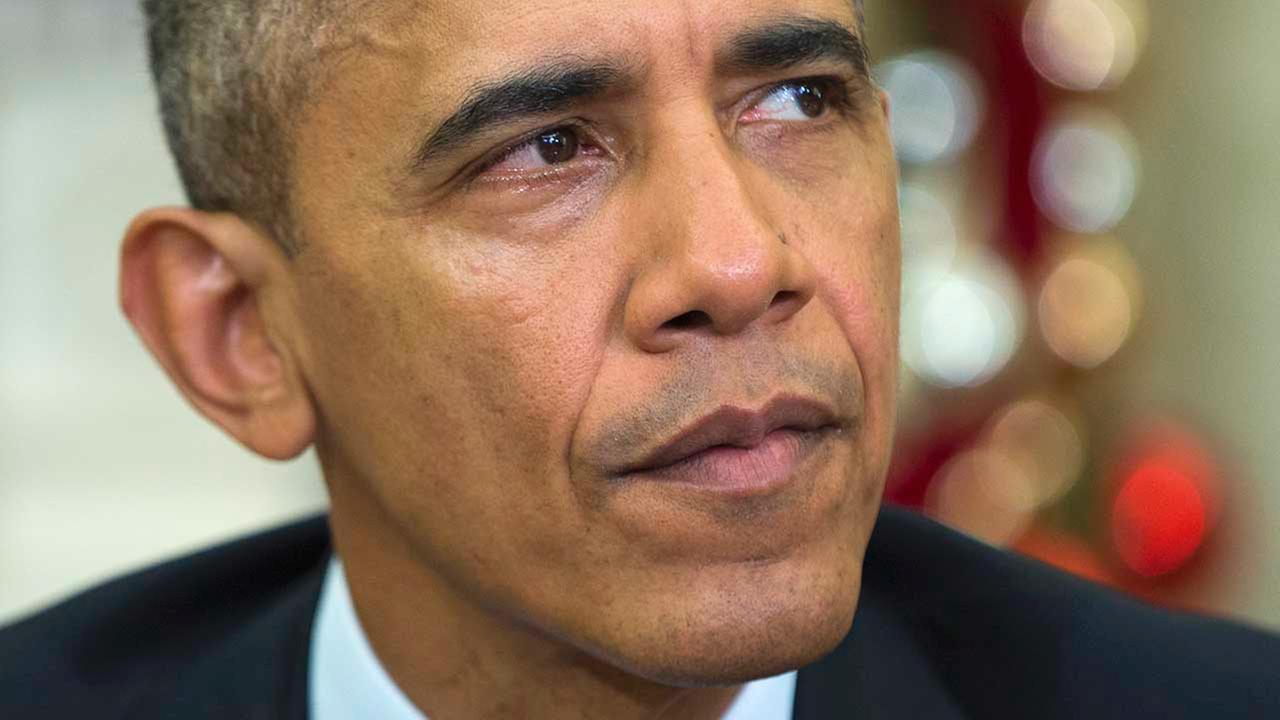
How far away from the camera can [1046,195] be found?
3432mm

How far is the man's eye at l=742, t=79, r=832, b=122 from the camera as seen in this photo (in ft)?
6.03

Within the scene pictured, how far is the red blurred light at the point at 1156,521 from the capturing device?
341 cm

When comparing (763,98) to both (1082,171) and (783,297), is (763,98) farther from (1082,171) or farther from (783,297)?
(1082,171)

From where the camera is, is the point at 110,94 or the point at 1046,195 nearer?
the point at 1046,195

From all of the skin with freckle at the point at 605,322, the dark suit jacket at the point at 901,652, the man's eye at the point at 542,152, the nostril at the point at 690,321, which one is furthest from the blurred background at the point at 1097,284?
the nostril at the point at 690,321

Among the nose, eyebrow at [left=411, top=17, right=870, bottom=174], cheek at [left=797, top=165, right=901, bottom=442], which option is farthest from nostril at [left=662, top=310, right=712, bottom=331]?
eyebrow at [left=411, top=17, right=870, bottom=174]

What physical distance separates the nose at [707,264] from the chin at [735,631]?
0.26 metres

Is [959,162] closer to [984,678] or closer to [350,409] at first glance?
[984,678]

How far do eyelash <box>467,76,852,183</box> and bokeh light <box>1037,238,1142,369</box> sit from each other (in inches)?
63.4

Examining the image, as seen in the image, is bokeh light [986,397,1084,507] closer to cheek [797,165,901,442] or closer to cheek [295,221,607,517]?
cheek [797,165,901,442]

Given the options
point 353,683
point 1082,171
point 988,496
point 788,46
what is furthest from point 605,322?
point 1082,171

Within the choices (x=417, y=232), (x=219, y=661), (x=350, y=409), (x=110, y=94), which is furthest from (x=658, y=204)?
(x=110, y=94)

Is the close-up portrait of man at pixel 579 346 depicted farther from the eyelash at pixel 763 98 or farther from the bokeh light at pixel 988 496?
the bokeh light at pixel 988 496

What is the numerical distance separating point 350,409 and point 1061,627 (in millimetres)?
996
